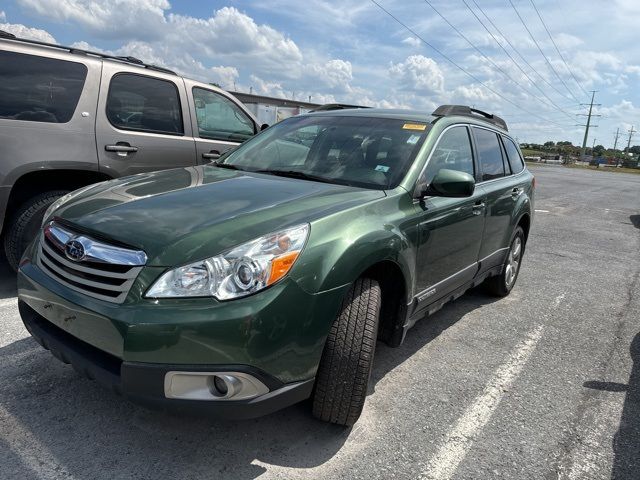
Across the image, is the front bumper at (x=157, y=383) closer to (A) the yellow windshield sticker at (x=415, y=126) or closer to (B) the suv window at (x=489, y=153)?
(A) the yellow windshield sticker at (x=415, y=126)

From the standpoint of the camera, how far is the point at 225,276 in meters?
2.10

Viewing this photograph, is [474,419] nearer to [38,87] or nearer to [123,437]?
[123,437]

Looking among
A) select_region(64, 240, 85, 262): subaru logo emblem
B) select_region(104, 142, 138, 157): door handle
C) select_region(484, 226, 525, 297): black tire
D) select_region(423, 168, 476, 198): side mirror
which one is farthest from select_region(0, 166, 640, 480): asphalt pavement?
select_region(104, 142, 138, 157): door handle

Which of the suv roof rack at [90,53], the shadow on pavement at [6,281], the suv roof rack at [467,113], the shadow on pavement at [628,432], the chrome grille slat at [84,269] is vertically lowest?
the shadow on pavement at [628,432]

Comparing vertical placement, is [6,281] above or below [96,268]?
below

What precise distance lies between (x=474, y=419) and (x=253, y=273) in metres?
1.65

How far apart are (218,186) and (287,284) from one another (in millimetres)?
1085

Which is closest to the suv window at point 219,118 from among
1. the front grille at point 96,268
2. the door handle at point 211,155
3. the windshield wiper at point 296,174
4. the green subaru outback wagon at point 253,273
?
the door handle at point 211,155

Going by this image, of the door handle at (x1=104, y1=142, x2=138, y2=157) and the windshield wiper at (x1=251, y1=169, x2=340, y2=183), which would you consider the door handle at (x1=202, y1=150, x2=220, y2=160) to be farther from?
the windshield wiper at (x1=251, y1=169, x2=340, y2=183)

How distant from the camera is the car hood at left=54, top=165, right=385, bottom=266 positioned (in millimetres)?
2193

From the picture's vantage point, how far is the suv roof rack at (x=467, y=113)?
3889 mm

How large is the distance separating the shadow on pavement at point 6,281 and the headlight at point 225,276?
9.45ft

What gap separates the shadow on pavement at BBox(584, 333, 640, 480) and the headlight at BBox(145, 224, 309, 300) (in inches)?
78.1

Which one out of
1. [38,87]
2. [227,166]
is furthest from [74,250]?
[38,87]
